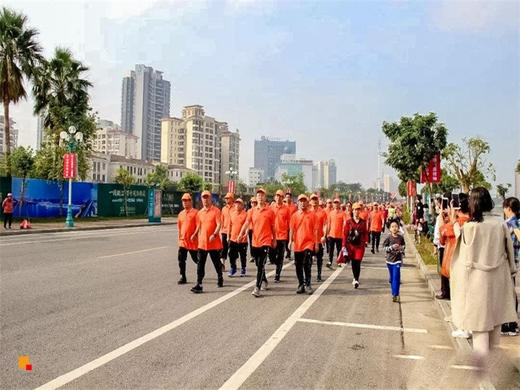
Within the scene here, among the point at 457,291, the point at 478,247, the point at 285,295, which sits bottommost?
the point at 285,295

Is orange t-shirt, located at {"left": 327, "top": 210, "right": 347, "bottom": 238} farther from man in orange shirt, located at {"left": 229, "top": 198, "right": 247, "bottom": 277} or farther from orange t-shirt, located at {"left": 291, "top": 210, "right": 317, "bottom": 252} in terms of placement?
orange t-shirt, located at {"left": 291, "top": 210, "right": 317, "bottom": 252}

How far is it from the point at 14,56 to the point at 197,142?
130570mm

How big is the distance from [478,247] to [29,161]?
47922 mm

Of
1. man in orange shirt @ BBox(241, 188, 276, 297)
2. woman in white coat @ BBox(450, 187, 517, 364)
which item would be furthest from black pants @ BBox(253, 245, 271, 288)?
woman in white coat @ BBox(450, 187, 517, 364)

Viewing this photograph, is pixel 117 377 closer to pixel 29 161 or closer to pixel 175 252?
pixel 175 252

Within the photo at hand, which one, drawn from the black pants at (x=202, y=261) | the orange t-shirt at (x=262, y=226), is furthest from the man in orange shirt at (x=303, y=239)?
the black pants at (x=202, y=261)

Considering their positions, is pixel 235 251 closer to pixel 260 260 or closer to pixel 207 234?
pixel 207 234

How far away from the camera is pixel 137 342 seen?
524 cm

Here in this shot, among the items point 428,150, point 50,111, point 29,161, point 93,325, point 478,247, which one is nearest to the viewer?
point 478,247

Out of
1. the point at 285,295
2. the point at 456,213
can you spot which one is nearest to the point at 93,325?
the point at 285,295

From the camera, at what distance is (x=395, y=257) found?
8.02 meters

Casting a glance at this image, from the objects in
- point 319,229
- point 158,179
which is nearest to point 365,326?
point 319,229

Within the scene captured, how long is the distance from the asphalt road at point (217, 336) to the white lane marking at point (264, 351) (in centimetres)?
2

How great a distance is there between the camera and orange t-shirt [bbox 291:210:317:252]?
859 centimetres
